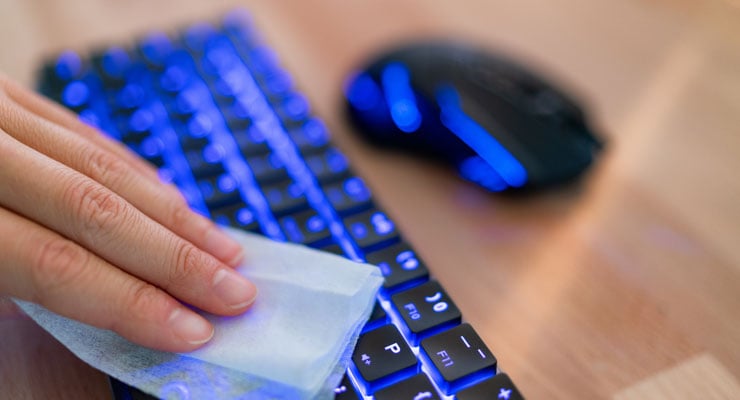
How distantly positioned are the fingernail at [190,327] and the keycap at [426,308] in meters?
0.11

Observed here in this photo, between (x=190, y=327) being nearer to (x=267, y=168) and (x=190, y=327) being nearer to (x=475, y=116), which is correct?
(x=267, y=168)

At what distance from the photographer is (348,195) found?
45 centimetres

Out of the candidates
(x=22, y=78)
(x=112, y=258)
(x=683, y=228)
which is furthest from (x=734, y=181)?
(x=22, y=78)

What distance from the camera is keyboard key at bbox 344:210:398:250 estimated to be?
415 mm

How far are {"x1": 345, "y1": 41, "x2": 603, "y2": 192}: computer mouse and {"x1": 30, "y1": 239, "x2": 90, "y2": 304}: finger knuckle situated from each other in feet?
0.86

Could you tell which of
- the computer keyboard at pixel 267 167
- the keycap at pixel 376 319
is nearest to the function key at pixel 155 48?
the computer keyboard at pixel 267 167

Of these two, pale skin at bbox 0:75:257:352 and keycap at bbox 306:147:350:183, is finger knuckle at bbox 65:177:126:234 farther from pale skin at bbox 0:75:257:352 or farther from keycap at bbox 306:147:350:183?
keycap at bbox 306:147:350:183

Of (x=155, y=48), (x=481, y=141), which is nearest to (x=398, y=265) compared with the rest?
(x=481, y=141)

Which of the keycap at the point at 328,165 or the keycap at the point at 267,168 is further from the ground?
the keycap at the point at 267,168

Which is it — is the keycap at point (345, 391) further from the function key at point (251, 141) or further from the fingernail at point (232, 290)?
the function key at point (251, 141)

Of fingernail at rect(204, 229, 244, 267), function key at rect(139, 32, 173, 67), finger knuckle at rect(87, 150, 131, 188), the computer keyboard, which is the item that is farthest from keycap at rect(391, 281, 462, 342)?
function key at rect(139, 32, 173, 67)

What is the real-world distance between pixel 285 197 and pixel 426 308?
144 millimetres

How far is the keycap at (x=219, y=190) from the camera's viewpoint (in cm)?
45

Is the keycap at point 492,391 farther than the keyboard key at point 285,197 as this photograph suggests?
No
